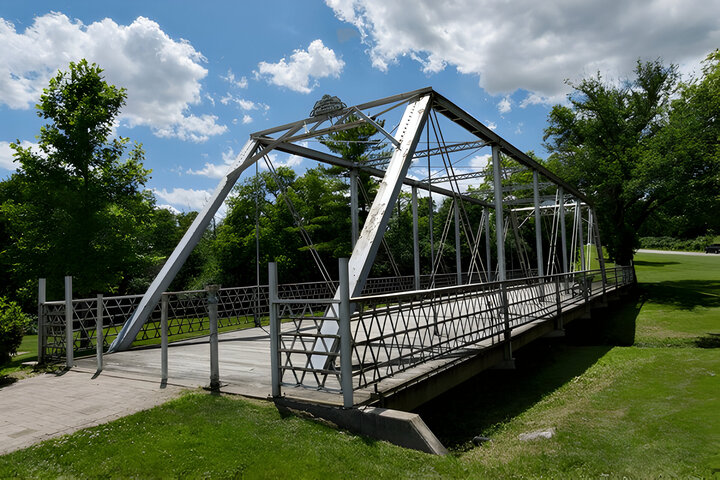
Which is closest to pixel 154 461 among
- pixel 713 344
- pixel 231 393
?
pixel 231 393

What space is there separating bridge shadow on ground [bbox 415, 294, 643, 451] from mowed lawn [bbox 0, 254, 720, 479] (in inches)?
1.6

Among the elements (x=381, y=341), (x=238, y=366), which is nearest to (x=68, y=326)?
(x=238, y=366)

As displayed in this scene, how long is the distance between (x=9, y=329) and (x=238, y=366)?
3750 millimetres

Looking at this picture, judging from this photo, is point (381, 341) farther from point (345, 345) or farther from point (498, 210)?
point (498, 210)

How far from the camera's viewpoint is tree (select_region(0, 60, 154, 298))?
1049 cm

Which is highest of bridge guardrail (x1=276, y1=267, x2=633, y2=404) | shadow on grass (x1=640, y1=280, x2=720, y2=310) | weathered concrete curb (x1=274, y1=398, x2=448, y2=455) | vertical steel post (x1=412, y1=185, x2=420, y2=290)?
vertical steel post (x1=412, y1=185, x2=420, y2=290)

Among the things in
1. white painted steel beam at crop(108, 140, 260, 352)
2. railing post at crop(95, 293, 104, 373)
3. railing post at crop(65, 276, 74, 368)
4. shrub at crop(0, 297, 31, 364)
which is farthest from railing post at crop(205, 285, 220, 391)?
shrub at crop(0, 297, 31, 364)

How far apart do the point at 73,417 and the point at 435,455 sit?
370 centimetres

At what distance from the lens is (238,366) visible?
6656mm

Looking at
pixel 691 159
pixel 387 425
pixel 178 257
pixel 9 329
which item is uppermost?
pixel 691 159

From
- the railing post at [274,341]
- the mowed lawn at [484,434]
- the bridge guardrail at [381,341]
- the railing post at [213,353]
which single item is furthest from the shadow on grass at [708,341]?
the railing post at [213,353]

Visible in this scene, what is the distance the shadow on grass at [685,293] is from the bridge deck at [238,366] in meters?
15.1

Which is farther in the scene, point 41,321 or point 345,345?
point 41,321

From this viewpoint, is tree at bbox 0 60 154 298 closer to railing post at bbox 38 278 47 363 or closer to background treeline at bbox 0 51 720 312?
background treeline at bbox 0 51 720 312
